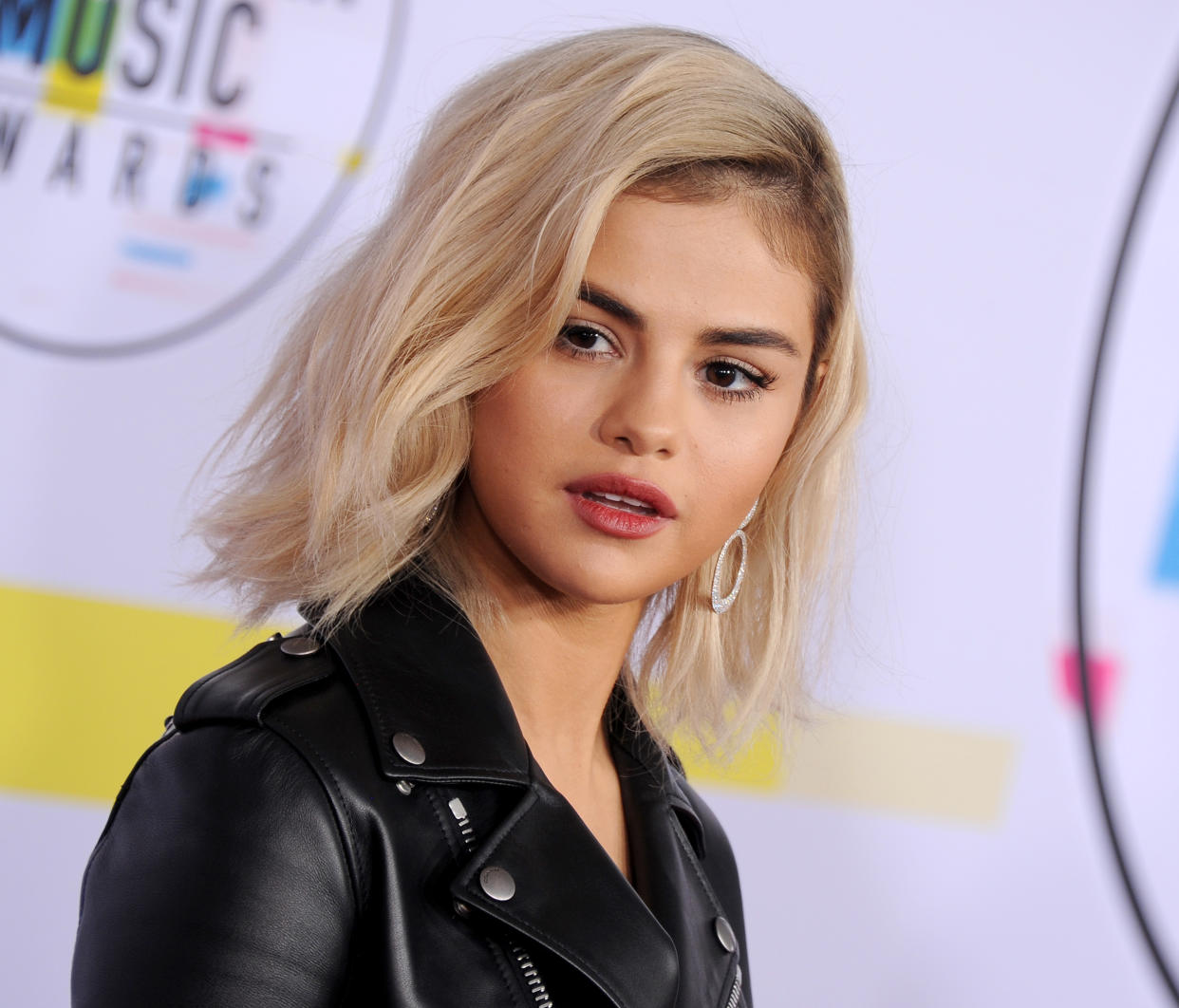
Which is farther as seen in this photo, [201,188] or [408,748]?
[201,188]

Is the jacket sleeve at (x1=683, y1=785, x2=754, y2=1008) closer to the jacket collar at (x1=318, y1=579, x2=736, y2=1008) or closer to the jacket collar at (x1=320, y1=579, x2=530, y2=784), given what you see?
the jacket collar at (x1=318, y1=579, x2=736, y2=1008)

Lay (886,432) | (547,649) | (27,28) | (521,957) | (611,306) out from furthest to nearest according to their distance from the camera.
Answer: (886,432) → (27,28) → (547,649) → (611,306) → (521,957)

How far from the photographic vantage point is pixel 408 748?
2.84ft

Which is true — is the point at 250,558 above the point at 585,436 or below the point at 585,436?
below

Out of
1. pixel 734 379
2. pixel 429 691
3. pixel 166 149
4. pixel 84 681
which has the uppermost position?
pixel 734 379

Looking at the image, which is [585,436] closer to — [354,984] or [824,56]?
[354,984]

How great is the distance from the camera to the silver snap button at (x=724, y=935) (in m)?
1.13

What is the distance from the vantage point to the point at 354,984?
2.67 feet

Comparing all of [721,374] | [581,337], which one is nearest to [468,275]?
[581,337]

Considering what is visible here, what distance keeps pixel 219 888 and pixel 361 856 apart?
0.09m

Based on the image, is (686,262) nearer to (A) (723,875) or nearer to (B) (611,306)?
(B) (611,306)

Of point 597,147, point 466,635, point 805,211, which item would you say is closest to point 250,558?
point 466,635

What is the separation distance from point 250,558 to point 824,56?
1.19 metres

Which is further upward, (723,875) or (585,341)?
(585,341)
